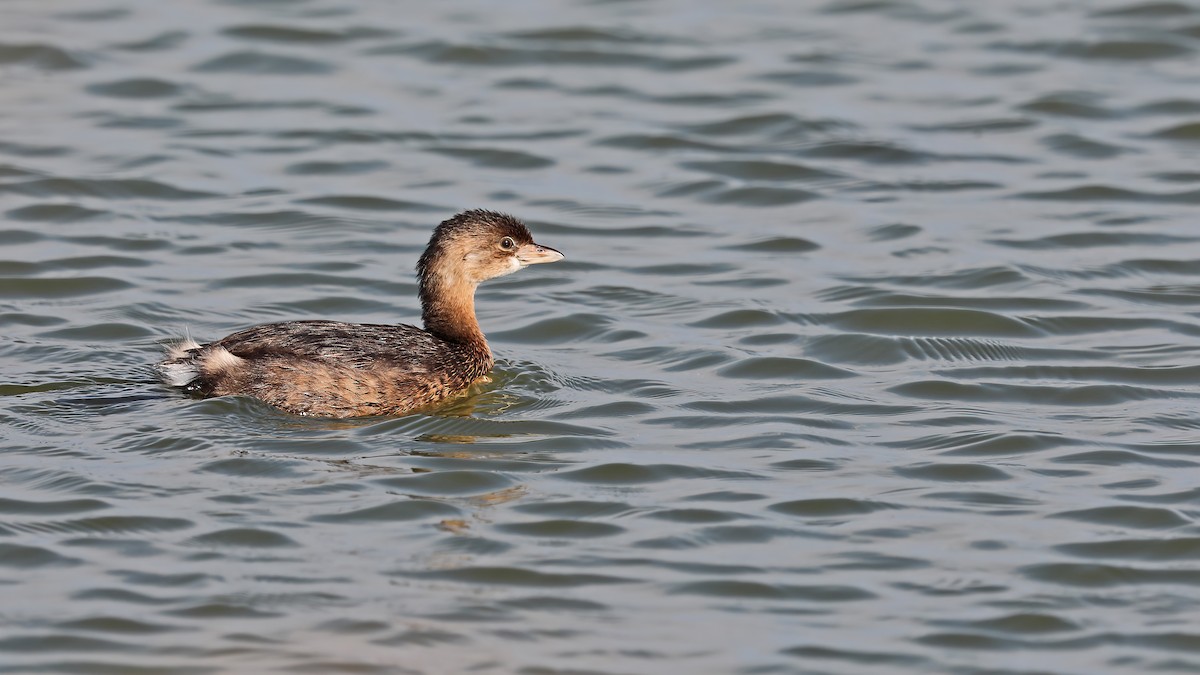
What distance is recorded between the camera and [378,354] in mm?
9328

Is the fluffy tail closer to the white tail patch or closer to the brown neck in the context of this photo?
the white tail patch

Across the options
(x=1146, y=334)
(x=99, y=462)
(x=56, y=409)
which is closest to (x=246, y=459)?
(x=99, y=462)

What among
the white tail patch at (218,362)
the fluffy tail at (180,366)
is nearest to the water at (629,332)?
the fluffy tail at (180,366)

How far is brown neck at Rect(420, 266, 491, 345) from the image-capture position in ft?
33.1

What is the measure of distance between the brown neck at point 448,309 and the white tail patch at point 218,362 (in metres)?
1.39

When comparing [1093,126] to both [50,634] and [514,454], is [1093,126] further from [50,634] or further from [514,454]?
[50,634]

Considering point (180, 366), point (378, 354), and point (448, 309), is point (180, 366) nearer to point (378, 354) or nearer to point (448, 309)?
point (378, 354)

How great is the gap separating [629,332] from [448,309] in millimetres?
1201

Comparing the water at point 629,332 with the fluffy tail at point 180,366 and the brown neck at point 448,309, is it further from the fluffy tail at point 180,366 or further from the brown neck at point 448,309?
the brown neck at point 448,309

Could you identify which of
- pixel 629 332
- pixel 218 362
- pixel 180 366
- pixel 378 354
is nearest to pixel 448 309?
pixel 378 354

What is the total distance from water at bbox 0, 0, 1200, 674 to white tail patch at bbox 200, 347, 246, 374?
0.25 metres

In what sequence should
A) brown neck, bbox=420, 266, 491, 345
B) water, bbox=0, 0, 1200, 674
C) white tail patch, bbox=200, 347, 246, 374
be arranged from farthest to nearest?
brown neck, bbox=420, 266, 491, 345, white tail patch, bbox=200, 347, 246, 374, water, bbox=0, 0, 1200, 674

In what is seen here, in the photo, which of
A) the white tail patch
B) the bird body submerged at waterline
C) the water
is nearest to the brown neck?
the bird body submerged at waterline

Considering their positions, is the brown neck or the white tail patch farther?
the brown neck
